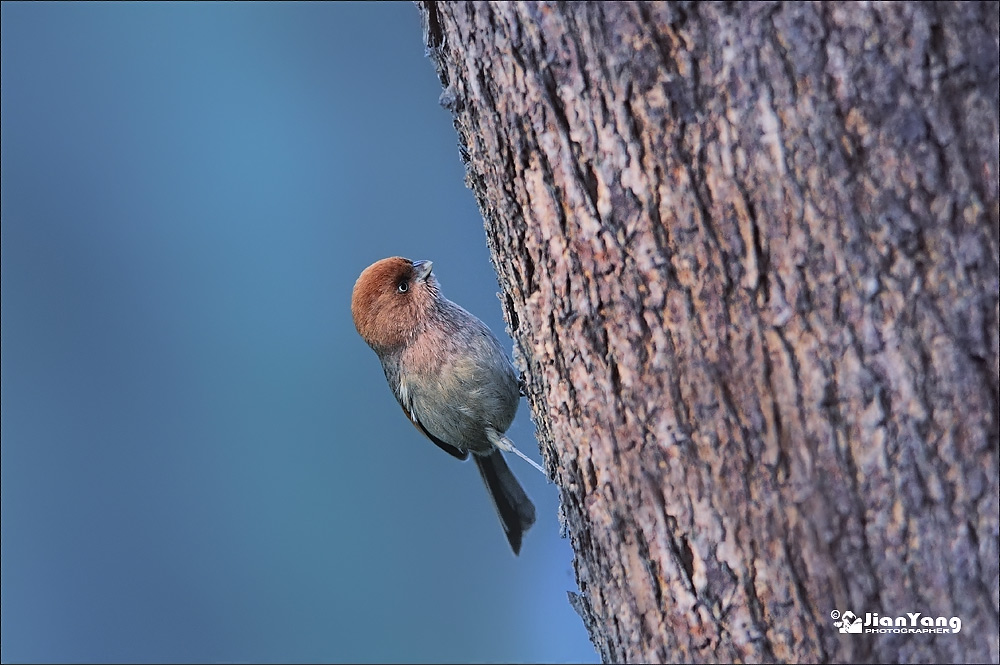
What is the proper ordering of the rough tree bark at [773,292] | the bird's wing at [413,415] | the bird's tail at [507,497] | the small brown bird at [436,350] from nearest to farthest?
1. the rough tree bark at [773,292]
2. the small brown bird at [436,350]
3. the bird's wing at [413,415]
4. the bird's tail at [507,497]

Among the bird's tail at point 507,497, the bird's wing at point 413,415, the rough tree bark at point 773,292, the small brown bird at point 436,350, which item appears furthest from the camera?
the bird's tail at point 507,497

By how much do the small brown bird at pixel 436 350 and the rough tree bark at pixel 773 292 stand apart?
184 centimetres

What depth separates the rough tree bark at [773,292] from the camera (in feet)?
4.59

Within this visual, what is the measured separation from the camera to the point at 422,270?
3688 millimetres

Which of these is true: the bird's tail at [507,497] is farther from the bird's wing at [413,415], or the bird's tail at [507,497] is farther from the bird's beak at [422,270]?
the bird's beak at [422,270]

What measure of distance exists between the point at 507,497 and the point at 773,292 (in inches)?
108

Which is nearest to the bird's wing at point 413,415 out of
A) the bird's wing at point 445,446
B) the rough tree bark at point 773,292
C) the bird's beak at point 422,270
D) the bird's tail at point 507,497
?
the bird's wing at point 445,446

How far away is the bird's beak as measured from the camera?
12.0 ft

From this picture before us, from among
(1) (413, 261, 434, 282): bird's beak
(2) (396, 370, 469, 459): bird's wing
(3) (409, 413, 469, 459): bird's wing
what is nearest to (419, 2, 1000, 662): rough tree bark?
(1) (413, 261, 434, 282): bird's beak

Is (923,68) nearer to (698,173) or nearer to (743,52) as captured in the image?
(743,52)

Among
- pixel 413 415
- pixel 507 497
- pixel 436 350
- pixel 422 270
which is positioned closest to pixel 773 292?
pixel 436 350

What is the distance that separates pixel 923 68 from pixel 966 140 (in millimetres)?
142

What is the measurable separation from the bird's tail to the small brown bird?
0.35 metres

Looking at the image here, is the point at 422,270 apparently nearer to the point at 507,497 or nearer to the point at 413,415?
the point at 413,415
